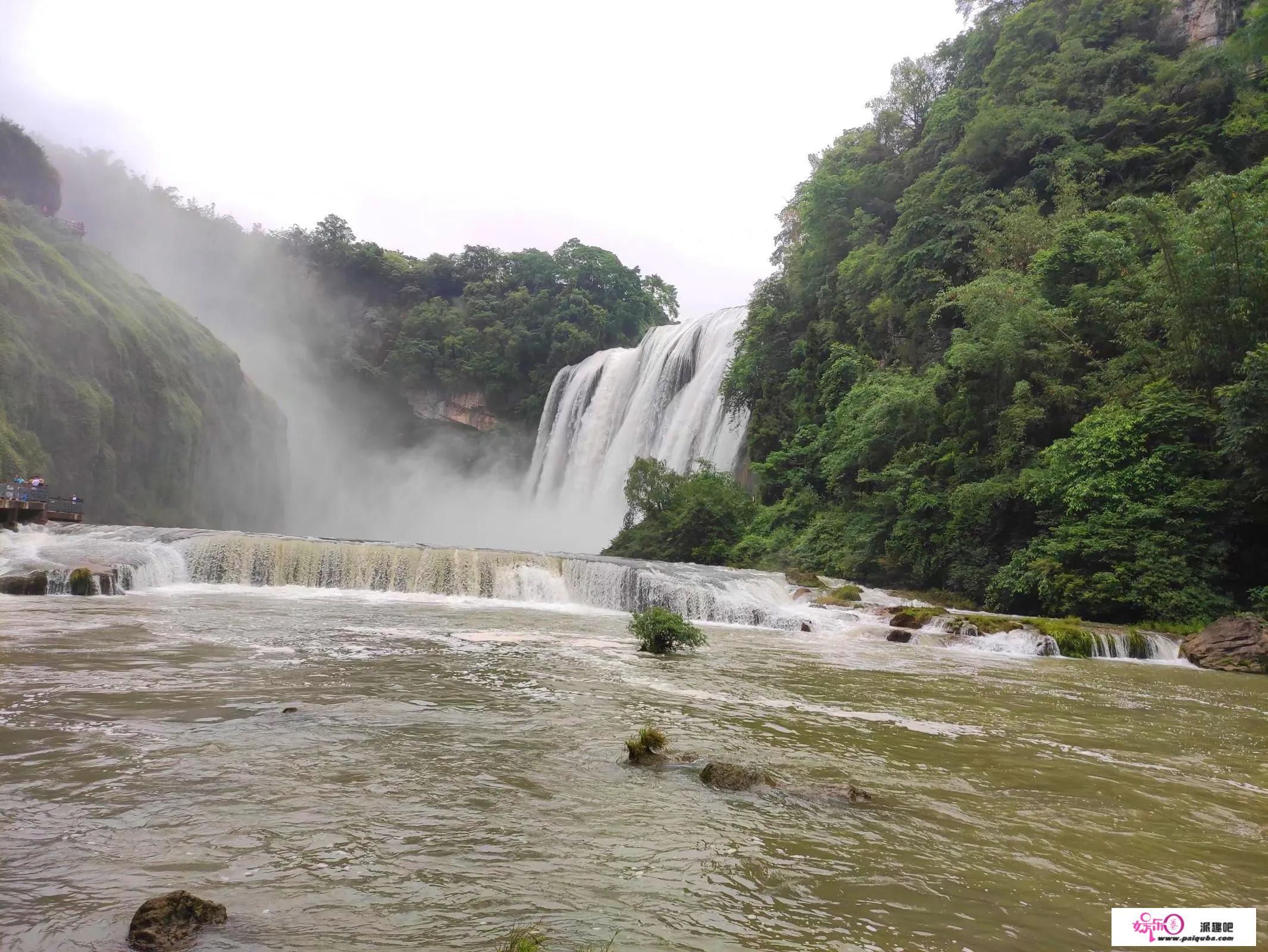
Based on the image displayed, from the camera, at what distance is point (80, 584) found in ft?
45.6

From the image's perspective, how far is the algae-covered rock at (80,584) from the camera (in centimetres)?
1385

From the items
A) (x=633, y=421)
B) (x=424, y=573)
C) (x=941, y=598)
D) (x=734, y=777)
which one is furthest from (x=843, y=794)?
(x=633, y=421)

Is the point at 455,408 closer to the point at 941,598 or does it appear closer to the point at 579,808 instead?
the point at 941,598

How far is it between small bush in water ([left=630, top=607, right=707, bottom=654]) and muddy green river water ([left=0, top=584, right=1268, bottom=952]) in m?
2.12

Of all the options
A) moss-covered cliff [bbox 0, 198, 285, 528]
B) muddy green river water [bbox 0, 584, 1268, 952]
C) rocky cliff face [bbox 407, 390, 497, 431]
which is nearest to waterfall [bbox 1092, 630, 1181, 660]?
muddy green river water [bbox 0, 584, 1268, 952]

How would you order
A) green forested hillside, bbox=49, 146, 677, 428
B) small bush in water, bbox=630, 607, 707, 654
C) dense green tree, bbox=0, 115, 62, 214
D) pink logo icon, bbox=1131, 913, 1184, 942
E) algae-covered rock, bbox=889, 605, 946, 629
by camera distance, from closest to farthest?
pink logo icon, bbox=1131, 913, 1184, 942, small bush in water, bbox=630, 607, 707, 654, algae-covered rock, bbox=889, 605, 946, 629, dense green tree, bbox=0, 115, 62, 214, green forested hillside, bbox=49, 146, 677, 428

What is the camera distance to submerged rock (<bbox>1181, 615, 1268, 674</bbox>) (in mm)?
11547

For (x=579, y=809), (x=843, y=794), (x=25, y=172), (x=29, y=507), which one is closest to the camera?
(x=579, y=809)

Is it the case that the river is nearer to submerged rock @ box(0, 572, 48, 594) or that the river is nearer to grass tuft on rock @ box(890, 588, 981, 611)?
submerged rock @ box(0, 572, 48, 594)

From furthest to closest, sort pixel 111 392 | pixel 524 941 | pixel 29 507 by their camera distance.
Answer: pixel 111 392, pixel 29 507, pixel 524 941

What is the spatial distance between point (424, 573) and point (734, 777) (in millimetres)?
14676

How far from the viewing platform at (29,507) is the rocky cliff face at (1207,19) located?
37451 mm

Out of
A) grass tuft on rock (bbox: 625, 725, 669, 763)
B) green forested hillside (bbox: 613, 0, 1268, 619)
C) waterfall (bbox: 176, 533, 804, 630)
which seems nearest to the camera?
grass tuft on rock (bbox: 625, 725, 669, 763)

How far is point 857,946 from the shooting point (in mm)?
2377
